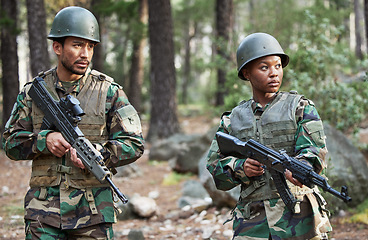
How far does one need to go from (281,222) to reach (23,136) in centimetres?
193

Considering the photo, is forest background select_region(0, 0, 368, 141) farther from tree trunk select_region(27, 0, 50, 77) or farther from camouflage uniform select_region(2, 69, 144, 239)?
camouflage uniform select_region(2, 69, 144, 239)

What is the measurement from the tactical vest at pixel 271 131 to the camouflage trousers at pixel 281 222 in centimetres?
8

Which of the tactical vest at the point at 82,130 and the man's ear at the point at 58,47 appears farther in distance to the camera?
the man's ear at the point at 58,47

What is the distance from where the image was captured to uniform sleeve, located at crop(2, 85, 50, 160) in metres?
3.28

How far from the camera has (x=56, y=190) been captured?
10.7 ft

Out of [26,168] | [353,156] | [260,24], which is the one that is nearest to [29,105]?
[353,156]

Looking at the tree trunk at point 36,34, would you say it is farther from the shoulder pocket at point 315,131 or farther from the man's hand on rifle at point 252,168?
the shoulder pocket at point 315,131

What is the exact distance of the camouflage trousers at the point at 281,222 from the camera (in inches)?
118

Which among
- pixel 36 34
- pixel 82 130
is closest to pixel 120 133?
pixel 82 130

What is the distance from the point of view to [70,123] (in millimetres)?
3227

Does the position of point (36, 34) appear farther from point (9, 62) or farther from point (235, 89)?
A: point (235, 89)

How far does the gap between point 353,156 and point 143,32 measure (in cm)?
1165

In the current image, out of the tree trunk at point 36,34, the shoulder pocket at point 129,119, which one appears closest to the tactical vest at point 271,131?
the shoulder pocket at point 129,119

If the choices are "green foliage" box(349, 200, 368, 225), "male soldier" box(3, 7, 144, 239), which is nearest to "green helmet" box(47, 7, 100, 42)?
"male soldier" box(3, 7, 144, 239)
